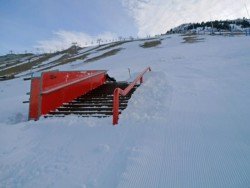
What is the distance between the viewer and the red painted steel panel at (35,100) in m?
6.53

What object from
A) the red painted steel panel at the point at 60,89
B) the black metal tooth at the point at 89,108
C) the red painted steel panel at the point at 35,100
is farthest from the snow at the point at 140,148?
the red painted steel panel at the point at 60,89

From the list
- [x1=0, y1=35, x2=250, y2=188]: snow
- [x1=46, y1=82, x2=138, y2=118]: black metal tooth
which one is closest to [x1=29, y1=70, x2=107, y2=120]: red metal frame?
[x1=46, y1=82, x2=138, y2=118]: black metal tooth

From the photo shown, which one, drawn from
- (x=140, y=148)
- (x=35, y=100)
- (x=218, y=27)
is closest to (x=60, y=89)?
(x=35, y=100)

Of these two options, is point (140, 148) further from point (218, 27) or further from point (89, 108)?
point (218, 27)

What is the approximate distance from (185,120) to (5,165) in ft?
10.5

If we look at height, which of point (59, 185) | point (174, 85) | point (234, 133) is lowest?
→ point (59, 185)

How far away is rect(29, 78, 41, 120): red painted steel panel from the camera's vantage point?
6531 millimetres

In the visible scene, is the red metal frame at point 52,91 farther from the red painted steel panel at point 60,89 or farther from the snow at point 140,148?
the snow at point 140,148

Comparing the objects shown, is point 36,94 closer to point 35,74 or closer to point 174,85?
point 35,74

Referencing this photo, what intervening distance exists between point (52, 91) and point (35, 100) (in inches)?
25.2

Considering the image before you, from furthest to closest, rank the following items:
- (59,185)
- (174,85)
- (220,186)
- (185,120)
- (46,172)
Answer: (174,85), (185,120), (46,172), (59,185), (220,186)

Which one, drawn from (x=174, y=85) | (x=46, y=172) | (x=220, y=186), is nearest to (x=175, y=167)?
(x=220, y=186)

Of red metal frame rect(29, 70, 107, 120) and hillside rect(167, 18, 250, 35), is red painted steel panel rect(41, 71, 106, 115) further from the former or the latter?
→ hillside rect(167, 18, 250, 35)

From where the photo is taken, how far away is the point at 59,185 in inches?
137
